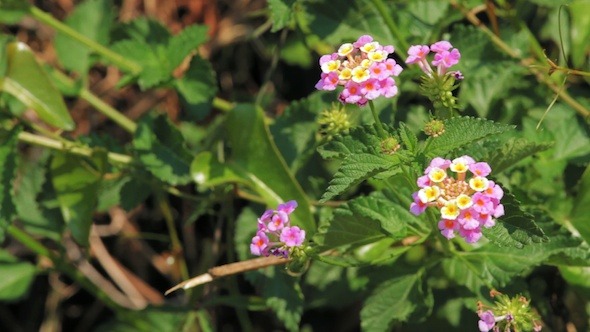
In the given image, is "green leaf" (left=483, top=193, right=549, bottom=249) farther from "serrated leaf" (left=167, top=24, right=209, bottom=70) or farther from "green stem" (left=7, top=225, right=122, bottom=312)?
"green stem" (left=7, top=225, right=122, bottom=312)

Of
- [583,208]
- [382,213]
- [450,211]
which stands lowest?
[583,208]

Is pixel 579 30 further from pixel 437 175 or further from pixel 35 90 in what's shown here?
pixel 35 90

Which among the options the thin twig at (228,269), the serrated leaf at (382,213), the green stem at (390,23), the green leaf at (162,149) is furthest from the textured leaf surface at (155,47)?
the serrated leaf at (382,213)

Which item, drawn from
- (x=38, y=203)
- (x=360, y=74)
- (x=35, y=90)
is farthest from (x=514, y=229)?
(x=38, y=203)

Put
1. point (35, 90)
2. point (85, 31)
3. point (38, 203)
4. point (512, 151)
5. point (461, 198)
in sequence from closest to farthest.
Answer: point (461, 198) → point (512, 151) → point (35, 90) → point (38, 203) → point (85, 31)

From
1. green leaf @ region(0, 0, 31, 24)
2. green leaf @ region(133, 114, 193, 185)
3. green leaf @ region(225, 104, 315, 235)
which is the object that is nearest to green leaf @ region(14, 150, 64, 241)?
green leaf @ region(133, 114, 193, 185)
